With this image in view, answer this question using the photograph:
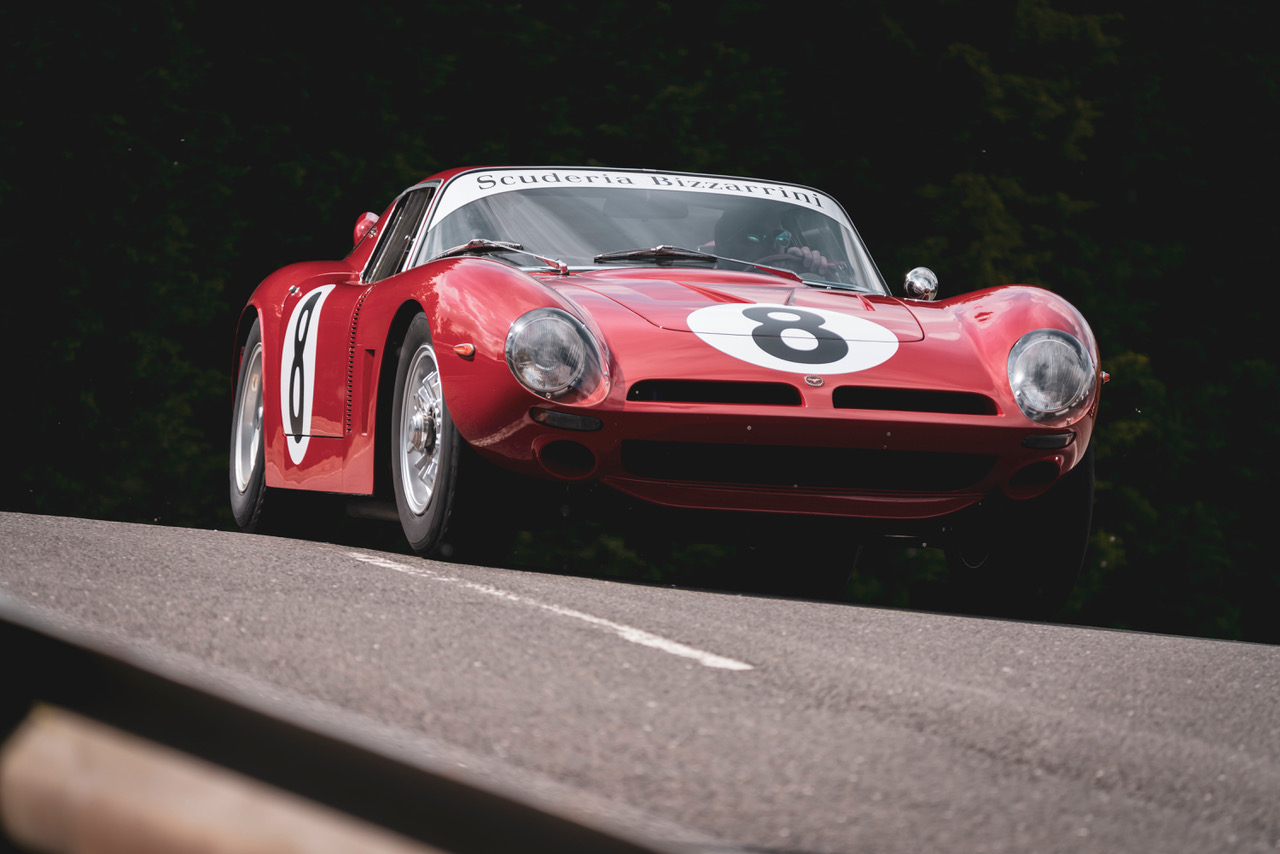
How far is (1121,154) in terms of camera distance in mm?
22266

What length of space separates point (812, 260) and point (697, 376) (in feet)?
6.04

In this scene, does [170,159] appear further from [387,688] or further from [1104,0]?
[387,688]

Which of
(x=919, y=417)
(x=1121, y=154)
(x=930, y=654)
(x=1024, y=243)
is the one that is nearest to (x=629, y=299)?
(x=919, y=417)

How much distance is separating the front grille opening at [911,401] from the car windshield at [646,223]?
53.4 inches

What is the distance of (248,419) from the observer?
808cm

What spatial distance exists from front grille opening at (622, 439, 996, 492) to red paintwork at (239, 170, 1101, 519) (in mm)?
34

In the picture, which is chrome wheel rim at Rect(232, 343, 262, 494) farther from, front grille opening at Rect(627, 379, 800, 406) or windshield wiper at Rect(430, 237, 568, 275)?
front grille opening at Rect(627, 379, 800, 406)

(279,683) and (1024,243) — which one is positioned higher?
(279,683)

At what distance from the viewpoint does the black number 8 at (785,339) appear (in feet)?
17.1

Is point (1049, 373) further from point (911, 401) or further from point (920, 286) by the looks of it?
point (920, 286)

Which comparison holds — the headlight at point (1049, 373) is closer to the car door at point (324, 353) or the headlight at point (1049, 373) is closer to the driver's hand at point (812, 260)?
the driver's hand at point (812, 260)

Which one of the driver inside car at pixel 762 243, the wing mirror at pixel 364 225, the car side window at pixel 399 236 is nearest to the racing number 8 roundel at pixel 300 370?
the car side window at pixel 399 236

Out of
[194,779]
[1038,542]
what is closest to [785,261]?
[1038,542]

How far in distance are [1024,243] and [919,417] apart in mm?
16100
